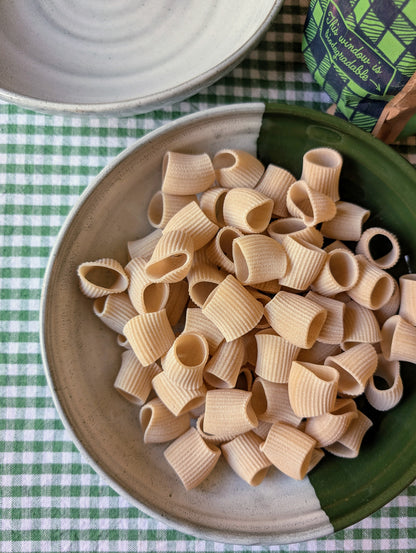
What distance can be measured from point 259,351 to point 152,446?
0.21 metres

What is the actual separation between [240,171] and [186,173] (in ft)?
0.26

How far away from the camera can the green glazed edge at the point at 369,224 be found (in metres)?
0.80

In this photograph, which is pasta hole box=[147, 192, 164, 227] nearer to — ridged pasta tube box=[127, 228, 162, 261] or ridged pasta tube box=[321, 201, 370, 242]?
ridged pasta tube box=[127, 228, 162, 261]

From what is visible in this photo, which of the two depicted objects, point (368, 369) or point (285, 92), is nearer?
point (368, 369)

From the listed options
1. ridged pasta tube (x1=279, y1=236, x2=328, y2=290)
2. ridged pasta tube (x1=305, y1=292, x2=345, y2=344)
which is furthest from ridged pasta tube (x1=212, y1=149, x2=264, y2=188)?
ridged pasta tube (x1=305, y1=292, x2=345, y2=344)

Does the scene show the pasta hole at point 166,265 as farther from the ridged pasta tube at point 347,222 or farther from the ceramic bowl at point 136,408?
the ridged pasta tube at point 347,222

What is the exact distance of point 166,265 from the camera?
82 cm

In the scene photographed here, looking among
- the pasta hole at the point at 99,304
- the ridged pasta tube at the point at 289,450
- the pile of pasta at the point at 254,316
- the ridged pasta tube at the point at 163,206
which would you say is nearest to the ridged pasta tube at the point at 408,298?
the pile of pasta at the point at 254,316

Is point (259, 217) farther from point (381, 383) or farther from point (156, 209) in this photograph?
point (381, 383)


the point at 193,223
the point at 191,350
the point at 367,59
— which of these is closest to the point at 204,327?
the point at 191,350

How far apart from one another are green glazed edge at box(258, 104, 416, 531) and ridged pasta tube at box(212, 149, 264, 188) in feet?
0.12

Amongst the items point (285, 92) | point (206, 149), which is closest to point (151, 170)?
point (206, 149)

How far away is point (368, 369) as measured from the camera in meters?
0.80

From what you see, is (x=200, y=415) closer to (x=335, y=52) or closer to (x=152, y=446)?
(x=152, y=446)
